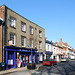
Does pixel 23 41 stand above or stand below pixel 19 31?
below

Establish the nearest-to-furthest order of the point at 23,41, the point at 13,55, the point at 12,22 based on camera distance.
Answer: the point at 13,55, the point at 12,22, the point at 23,41

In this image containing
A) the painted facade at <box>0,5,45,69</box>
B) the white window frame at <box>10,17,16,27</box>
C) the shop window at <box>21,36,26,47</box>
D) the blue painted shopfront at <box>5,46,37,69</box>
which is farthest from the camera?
the shop window at <box>21,36,26,47</box>

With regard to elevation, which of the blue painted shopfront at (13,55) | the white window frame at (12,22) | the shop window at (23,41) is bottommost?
the blue painted shopfront at (13,55)

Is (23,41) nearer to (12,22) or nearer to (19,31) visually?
(19,31)

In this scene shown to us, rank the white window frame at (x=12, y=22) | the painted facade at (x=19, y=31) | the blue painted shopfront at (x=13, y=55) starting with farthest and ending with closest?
the white window frame at (x=12, y=22)
the painted facade at (x=19, y=31)
the blue painted shopfront at (x=13, y=55)

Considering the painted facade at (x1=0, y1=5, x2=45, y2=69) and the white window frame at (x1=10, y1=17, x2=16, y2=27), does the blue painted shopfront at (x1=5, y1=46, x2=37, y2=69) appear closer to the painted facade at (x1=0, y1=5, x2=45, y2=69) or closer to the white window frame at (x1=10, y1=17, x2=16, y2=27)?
the painted facade at (x1=0, y1=5, x2=45, y2=69)

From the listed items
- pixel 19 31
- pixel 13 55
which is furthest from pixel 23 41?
pixel 13 55

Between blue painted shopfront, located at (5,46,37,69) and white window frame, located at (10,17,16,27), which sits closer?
blue painted shopfront, located at (5,46,37,69)

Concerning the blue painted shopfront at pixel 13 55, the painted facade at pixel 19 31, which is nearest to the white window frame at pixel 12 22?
the painted facade at pixel 19 31

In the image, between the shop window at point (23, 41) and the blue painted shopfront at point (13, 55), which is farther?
the shop window at point (23, 41)

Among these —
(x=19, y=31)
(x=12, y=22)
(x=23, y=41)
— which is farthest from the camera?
(x=23, y=41)

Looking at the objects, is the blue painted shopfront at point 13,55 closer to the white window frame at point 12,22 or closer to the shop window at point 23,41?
the shop window at point 23,41

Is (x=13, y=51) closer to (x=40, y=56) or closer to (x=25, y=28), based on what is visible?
(x=25, y=28)

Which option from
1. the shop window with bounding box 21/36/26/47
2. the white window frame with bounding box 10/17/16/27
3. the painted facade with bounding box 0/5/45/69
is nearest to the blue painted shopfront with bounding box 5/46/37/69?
the painted facade with bounding box 0/5/45/69
